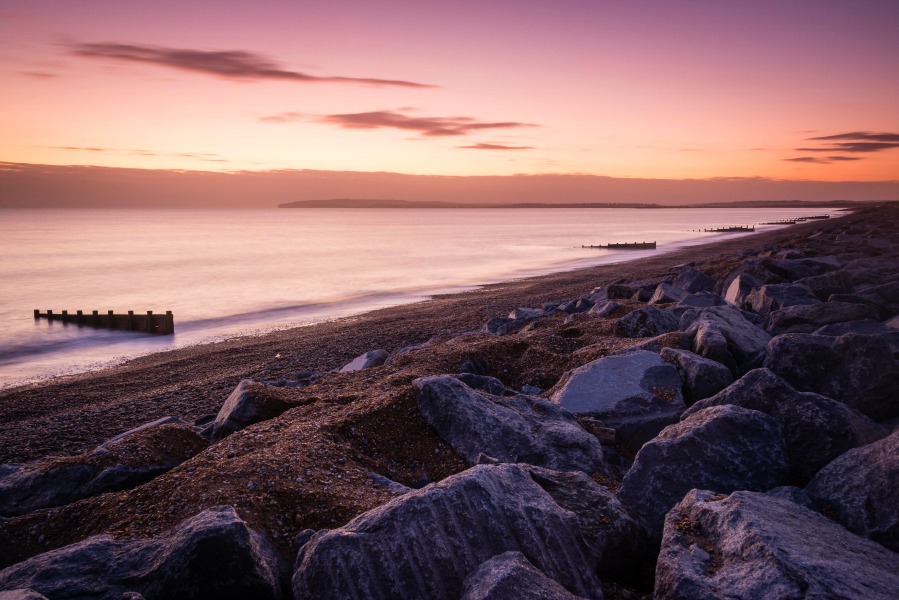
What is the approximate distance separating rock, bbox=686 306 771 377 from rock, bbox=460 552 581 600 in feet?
16.5

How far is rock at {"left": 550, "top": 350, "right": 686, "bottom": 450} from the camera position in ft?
20.8

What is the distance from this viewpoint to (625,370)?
711 cm

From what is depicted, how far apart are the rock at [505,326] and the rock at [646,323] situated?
3793 mm

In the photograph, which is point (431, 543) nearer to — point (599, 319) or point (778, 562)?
point (778, 562)

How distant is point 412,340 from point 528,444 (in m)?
12.2

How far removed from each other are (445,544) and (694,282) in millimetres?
14470

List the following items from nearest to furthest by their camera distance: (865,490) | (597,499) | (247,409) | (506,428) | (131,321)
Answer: (865,490) → (597,499) → (506,428) → (247,409) → (131,321)

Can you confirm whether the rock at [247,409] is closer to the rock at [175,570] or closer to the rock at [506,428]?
the rock at [506,428]

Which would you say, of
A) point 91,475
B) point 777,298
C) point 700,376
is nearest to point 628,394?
point 700,376

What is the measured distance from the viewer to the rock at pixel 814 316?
8.99 m

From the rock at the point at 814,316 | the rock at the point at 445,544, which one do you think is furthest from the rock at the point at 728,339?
the rock at the point at 445,544

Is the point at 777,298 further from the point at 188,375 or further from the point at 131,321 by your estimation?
the point at 131,321

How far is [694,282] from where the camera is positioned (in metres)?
16.4

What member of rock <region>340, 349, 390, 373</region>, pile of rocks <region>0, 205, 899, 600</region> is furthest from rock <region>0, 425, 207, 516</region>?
rock <region>340, 349, 390, 373</region>
